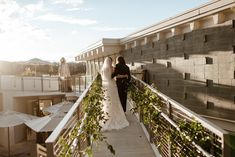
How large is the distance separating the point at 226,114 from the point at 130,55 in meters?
8.50

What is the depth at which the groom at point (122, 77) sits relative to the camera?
33.3ft

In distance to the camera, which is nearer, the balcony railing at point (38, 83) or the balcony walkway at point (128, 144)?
the balcony walkway at point (128, 144)

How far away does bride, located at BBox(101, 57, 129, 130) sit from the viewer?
9.20 meters

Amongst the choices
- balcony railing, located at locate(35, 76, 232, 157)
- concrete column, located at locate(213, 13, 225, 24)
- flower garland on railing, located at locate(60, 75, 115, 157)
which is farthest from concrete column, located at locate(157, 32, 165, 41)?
balcony railing, located at locate(35, 76, 232, 157)

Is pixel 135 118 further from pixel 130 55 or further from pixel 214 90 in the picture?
pixel 130 55

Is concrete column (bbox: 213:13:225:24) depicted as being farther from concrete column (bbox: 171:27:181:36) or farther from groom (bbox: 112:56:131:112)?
groom (bbox: 112:56:131:112)

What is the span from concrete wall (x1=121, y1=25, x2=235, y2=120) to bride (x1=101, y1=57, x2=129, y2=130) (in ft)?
7.35

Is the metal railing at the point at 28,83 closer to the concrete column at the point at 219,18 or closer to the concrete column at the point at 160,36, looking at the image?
the concrete column at the point at 160,36

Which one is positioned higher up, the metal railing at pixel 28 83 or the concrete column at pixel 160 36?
the concrete column at pixel 160 36

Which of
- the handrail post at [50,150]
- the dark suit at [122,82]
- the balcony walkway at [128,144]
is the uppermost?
the dark suit at [122,82]

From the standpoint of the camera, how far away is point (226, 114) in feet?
26.6

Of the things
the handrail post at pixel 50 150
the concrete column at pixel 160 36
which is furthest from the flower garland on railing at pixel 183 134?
the concrete column at pixel 160 36

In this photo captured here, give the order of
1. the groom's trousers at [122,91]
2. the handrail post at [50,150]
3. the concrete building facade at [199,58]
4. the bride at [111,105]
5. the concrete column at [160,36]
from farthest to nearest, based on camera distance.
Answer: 1. the concrete column at [160,36]
2. the groom's trousers at [122,91]
3. the bride at [111,105]
4. the concrete building facade at [199,58]
5. the handrail post at [50,150]

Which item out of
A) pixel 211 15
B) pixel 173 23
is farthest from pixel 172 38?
pixel 211 15
